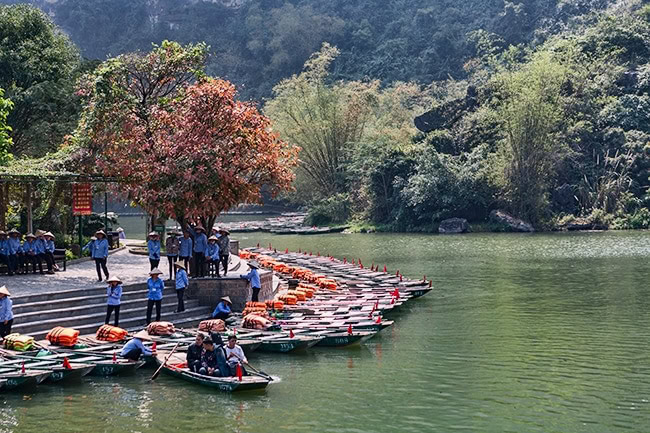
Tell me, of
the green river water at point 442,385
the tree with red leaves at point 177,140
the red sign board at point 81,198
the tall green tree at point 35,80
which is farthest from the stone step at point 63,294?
the tall green tree at point 35,80

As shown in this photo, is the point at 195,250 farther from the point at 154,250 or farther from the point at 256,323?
the point at 256,323

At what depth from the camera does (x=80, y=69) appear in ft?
140

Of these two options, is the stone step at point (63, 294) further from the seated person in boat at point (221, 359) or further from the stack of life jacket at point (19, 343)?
the seated person in boat at point (221, 359)

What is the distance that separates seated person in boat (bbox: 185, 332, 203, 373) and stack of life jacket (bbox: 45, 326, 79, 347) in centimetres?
313

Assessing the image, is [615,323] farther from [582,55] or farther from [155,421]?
[582,55]

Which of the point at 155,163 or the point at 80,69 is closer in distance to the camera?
the point at 155,163

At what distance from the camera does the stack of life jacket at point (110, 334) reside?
21.0m

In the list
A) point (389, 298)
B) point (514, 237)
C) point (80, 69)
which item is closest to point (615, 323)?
point (389, 298)

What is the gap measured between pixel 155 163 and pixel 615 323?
13.4 m

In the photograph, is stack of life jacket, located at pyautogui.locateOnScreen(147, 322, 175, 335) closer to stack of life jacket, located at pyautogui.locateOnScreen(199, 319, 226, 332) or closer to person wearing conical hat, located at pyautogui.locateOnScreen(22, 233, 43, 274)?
stack of life jacket, located at pyautogui.locateOnScreen(199, 319, 226, 332)

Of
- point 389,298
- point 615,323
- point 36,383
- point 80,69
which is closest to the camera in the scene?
point 36,383

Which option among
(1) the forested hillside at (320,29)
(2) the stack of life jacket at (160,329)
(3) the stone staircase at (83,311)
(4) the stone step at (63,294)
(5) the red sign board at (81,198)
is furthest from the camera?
(1) the forested hillside at (320,29)

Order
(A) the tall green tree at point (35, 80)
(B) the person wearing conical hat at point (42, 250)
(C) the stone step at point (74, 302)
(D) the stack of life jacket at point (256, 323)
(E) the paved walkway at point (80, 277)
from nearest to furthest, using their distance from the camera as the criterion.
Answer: (C) the stone step at point (74, 302) < (D) the stack of life jacket at point (256, 323) < (E) the paved walkway at point (80, 277) < (B) the person wearing conical hat at point (42, 250) < (A) the tall green tree at point (35, 80)

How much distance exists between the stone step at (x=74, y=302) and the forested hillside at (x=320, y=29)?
80.0m
